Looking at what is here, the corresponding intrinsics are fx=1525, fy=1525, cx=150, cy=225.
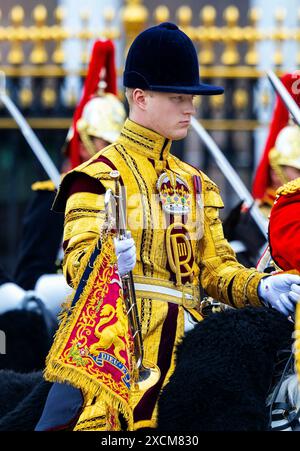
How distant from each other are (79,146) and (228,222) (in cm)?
127

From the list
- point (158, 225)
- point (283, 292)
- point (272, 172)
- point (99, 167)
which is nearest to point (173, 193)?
point (158, 225)

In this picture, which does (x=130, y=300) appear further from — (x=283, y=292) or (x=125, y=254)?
(x=283, y=292)

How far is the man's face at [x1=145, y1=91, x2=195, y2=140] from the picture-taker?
4.32 m

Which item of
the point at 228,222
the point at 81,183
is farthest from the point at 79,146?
the point at 81,183

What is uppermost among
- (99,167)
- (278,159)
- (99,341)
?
(99,167)

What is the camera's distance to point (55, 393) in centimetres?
411

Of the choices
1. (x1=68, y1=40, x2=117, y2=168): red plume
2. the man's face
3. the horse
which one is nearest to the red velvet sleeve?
the horse

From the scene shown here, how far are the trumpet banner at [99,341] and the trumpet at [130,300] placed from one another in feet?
0.17

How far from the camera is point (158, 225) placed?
427 cm

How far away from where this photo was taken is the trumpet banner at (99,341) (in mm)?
3951

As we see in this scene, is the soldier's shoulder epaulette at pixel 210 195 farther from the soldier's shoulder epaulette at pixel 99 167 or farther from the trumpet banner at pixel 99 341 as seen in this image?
the trumpet banner at pixel 99 341

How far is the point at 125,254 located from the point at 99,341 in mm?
240

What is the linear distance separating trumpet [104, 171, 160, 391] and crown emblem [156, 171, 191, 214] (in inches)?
5.3

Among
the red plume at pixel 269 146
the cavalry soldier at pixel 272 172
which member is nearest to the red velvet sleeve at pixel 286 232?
the cavalry soldier at pixel 272 172
